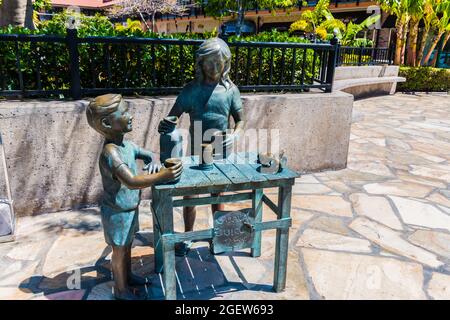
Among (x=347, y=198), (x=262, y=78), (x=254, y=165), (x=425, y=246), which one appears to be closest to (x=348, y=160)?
(x=347, y=198)

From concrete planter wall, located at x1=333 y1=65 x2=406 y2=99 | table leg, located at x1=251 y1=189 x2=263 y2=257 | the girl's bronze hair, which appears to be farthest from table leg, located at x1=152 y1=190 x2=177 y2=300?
concrete planter wall, located at x1=333 y1=65 x2=406 y2=99

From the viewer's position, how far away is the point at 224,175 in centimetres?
255

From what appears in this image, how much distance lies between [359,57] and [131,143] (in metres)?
12.4

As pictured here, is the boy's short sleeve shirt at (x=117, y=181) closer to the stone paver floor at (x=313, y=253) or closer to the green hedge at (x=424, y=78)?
the stone paver floor at (x=313, y=253)

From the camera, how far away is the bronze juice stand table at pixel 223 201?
93.7 inches

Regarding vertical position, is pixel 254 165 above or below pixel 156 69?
below

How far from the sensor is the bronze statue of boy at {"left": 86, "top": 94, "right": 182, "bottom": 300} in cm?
227

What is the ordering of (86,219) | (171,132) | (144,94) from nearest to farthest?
(171,132) < (86,219) < (144,94)

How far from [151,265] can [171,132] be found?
124cm

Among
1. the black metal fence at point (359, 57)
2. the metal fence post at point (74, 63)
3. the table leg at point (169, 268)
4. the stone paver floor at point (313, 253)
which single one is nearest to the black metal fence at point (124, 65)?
the metal fence post at point (74, 63)

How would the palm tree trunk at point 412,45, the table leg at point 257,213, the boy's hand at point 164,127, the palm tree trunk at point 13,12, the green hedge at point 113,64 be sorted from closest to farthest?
the boy's hand at point 164,127 < the table leg at point 257,213 < the green hedge at point 113,64 < the palm tree trunk at point 13,12 < the palm tree trunk at point 412,45

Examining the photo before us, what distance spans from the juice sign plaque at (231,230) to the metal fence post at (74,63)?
2.55 metres

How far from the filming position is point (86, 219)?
403 cm
